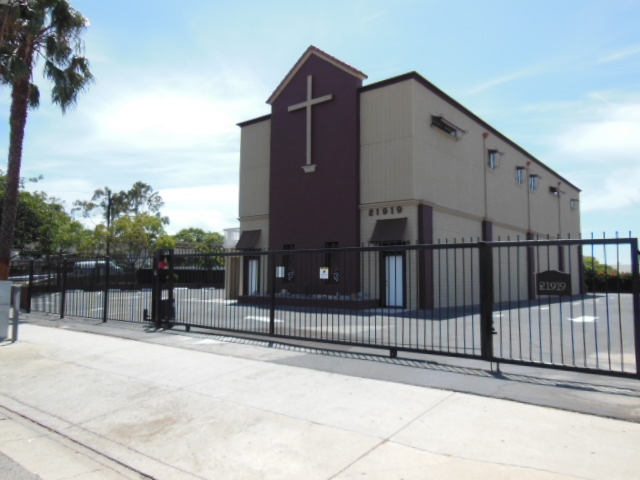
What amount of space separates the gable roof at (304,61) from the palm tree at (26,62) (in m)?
8.74

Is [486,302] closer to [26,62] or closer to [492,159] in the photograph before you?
[26,62]

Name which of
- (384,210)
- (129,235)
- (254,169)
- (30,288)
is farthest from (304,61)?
(129,235)

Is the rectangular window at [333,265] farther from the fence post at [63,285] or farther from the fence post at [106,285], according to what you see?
the fence post at [63,285]

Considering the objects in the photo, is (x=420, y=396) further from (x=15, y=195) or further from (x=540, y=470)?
(x=15, y=195)

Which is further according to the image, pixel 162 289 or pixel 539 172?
pixel 539 172

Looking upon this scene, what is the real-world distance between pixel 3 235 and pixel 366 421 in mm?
16112

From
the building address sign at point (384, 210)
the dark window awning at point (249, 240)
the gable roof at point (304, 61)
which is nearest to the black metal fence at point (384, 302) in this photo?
the building address sign at point (384, 210)

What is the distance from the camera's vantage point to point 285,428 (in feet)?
17.3

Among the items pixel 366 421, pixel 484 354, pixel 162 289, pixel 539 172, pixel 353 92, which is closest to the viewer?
pixel 366 421

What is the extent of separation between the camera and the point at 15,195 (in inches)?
647


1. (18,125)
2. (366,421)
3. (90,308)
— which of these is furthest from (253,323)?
(18,125)

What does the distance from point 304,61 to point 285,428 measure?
66.8 feet

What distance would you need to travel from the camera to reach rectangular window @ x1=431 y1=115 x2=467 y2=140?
20659 millimetres

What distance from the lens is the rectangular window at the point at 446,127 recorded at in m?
20.7
